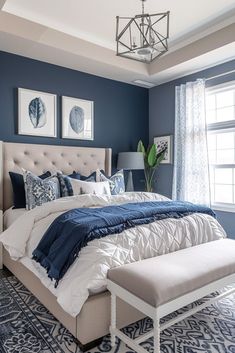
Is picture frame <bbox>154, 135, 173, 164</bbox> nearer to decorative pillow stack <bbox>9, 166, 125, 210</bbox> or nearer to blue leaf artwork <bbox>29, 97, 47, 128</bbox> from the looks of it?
decorative pillow stack <bbox>9, 166, 125, 210</bbox>

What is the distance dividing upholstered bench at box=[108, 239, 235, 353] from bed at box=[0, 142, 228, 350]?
107 millimetres

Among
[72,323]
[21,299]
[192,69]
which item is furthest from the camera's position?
[192,69]

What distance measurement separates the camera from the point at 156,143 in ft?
15.8

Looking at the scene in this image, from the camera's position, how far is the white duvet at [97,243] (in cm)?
167

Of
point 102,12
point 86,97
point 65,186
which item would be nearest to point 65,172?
point 65,186

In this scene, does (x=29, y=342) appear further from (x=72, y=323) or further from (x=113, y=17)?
(x=113, y=17)

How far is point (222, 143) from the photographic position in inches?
156

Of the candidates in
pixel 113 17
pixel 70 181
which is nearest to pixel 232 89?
pixel 113 17

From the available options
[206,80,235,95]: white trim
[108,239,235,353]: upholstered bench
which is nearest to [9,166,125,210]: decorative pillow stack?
→ [108,239,235,353]: upholstered bench

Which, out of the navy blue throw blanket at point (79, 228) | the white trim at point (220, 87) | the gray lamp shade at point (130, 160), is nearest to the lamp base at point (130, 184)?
the gray lamp shade at point (130, 160)

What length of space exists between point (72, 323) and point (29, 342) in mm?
329

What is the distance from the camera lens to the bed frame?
1.67 metres

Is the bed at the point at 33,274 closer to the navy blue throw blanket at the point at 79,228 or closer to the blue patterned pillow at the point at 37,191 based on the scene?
the navy blue throw blanket at the point at 79,228

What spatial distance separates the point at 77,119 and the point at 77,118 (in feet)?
0.05
